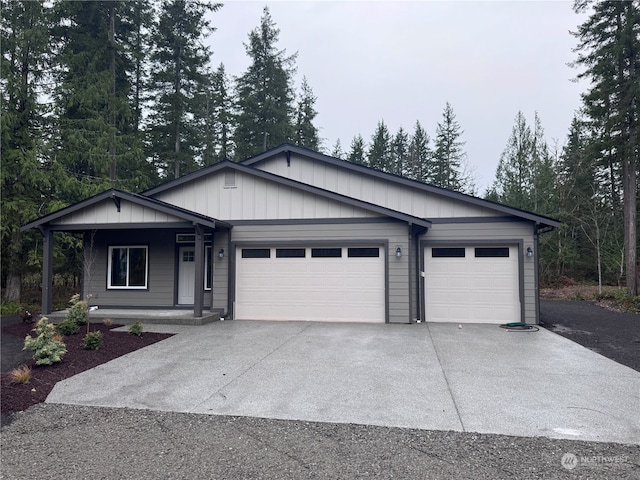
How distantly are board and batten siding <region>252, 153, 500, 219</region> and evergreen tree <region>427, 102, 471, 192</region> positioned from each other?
71.0 feet

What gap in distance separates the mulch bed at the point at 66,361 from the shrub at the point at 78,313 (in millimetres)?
219

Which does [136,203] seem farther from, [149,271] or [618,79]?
[618,79]

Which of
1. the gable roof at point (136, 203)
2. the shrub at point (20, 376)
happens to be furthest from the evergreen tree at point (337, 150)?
the shrub at point (20, 376)

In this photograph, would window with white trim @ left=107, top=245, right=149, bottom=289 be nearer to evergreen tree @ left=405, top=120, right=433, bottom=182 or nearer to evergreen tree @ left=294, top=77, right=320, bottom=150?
evergreen tree @ left=294, top=77, right=320, bottom=150

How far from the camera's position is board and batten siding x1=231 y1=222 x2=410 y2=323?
9.81 m

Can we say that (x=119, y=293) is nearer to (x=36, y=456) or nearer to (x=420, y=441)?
(x=36, y=456)

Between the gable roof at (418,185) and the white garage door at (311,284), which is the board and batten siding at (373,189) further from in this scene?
the white garage door at (311,284)

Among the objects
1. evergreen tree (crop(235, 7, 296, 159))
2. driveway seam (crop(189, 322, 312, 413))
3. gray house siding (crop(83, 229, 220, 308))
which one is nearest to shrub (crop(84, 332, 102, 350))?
driveway seam (crop(189, 322, 312, 413))

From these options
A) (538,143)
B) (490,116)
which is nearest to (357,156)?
(490,116)

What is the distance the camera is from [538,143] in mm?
21984

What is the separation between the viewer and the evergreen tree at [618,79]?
14148 millimetres

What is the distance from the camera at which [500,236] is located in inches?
398

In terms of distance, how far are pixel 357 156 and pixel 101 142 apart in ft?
82.1

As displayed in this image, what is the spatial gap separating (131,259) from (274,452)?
10109 mm
